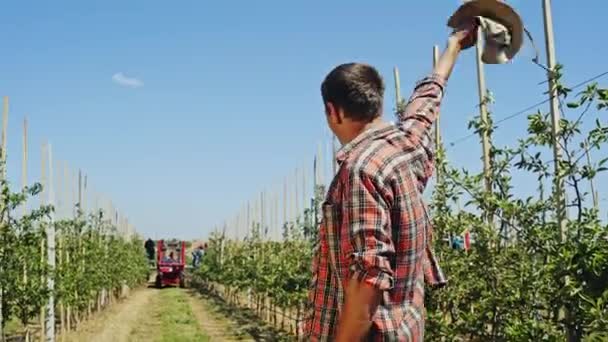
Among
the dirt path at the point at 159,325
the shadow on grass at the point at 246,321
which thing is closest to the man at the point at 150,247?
the shadow on grass at the point at 246,321

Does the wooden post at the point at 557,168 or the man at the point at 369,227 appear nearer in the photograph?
the man at the point at 369,227

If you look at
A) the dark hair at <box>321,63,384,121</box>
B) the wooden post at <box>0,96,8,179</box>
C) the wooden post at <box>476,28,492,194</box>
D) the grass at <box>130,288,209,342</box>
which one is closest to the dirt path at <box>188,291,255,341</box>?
the grass at <box>130,288,209,342</box>

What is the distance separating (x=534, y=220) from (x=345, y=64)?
120 inches

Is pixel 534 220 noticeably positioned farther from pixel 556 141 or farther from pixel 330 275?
pixel 330 275

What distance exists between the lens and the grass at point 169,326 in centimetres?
1441

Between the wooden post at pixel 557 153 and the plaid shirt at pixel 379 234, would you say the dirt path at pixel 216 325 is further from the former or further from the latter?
the plaid shirt at pixel 379 234

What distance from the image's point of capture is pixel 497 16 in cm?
256

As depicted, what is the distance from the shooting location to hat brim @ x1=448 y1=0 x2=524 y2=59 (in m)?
2.52

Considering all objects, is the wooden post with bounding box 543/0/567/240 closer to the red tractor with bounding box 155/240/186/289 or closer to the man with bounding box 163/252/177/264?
the red tractor with bounding box 155/240/186/289

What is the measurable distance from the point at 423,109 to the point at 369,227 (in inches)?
26.8

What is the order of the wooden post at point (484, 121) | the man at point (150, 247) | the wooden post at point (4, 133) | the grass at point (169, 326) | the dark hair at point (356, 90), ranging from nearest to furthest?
the dark hair at point (356, 90), the wooden post at point (484, 121), the wooden post at point (4, 133), the grass at point (169, 326), the man at point (150, 247)

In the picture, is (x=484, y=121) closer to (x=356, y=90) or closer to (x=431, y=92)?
(x=431, y=92)

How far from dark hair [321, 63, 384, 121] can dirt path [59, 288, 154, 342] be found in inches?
503

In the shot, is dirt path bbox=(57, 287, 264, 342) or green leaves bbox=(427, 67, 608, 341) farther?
dirt path bbox=(57, 287, 264, 342)
